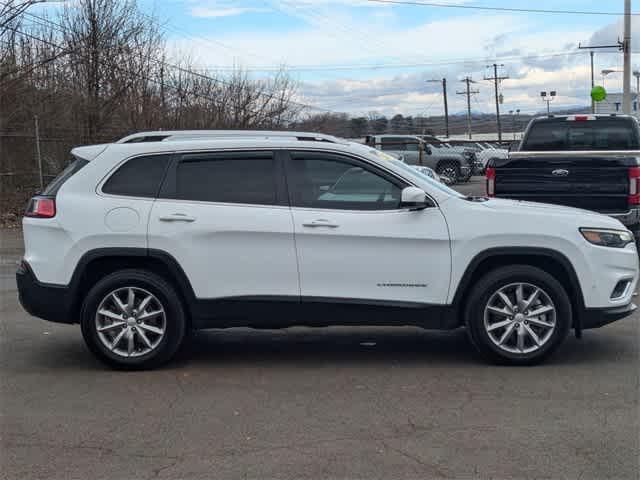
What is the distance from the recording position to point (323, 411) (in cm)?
569

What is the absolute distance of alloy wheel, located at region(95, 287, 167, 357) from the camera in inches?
263

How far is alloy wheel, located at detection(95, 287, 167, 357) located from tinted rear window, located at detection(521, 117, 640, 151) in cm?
863

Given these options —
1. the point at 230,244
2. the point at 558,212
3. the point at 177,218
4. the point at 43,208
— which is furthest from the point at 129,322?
the point at 558,212

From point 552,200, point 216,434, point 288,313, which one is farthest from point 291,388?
point 552,200

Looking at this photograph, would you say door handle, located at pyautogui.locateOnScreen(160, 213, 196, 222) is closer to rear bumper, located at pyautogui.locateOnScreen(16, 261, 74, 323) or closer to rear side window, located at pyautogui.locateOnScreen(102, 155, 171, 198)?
rear side window, located at pyautogui.locateOnScreen(102, 155, 171, 198)

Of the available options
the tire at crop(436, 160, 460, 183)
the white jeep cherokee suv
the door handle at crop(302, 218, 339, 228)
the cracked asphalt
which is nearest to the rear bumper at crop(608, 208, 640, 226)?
the cracked asphalt

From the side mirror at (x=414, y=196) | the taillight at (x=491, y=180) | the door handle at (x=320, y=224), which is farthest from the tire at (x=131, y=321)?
the taillight at (x=491, y=180)

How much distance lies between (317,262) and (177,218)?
1.11 meters

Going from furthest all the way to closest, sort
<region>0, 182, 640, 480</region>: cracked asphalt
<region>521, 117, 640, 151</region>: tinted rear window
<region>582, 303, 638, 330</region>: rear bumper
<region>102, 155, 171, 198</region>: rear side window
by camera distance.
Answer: <region>521, 117, 640, 151</region>: tinted rear window, <region>102, 155, 171, 198</region>: rear side window, <region>582, 303, 638, 330</region>: rear bumper, <region>0, 182, 640, 480</region>: cracked asphalt

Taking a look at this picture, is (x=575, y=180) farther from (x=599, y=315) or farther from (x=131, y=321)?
(x=131, y=321)

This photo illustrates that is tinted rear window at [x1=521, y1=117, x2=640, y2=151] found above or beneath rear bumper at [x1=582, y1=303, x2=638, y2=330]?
above

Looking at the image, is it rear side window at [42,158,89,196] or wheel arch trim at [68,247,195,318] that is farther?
rear side window at [42,158,89,196]

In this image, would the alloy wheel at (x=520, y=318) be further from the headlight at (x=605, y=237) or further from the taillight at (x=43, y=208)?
the taillight at (x=43, y=208)

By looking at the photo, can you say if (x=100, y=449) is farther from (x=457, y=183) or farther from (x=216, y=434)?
(x=457, y=183)
